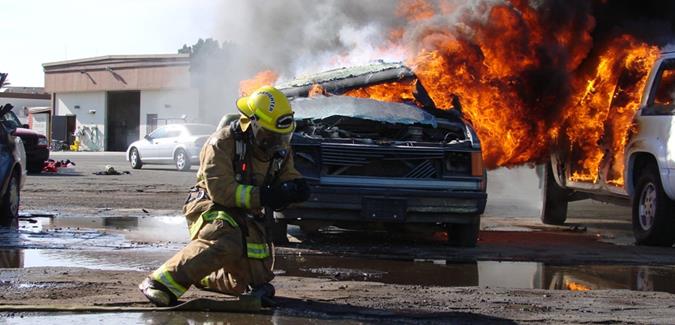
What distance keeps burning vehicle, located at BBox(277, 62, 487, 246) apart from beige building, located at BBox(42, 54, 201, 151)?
42.2 metres

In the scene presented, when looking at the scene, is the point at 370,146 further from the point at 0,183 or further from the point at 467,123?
the point at 0,183

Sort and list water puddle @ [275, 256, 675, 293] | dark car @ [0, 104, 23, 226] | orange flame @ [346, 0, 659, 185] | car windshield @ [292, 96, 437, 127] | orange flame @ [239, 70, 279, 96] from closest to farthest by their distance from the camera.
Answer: water puddle @ [275, 256, 675, 293] → car windshield @ [292, 96, 437, 127] → dark car @ [0, 104, 23, 226] → orange flame @ [346, 0, 659, 185] → orange flame @ [239, 70, 279, 96]

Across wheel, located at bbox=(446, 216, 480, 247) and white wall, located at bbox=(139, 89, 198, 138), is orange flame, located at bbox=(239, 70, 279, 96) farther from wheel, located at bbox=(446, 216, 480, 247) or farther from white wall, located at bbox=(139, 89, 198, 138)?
white wall, located at bbox=(139, 89, 198, 138)

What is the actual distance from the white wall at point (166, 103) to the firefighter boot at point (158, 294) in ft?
140

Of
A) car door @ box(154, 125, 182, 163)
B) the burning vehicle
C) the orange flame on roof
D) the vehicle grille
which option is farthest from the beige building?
the vehicle grille

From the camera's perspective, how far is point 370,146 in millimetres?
8766

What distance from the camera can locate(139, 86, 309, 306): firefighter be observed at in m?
Answer: 5.45

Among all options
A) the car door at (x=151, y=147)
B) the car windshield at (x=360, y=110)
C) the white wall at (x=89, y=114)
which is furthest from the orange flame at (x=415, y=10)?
the white wall at (x=89, y=114)

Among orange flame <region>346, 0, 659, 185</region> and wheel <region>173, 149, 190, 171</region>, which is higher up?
orange flame <region>346, 0, 659, 185</region>

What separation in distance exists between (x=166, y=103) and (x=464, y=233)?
45.2 metres

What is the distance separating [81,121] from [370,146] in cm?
5210

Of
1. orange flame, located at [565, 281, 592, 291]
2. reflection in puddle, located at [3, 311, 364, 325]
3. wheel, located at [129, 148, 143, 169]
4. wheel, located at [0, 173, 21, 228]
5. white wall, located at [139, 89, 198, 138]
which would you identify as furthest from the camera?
white wall, located at [139, 89, 198, 138]

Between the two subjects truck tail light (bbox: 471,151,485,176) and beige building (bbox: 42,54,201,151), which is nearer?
truck tail light (bbox: 471,151,485,176)

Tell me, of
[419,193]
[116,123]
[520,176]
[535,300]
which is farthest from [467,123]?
[116,123]
